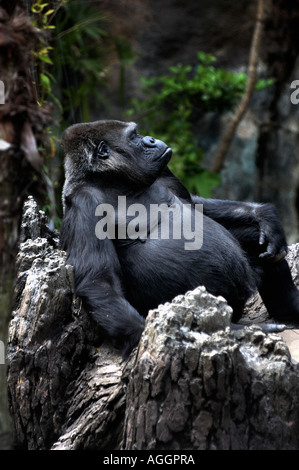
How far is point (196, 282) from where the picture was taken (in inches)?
132

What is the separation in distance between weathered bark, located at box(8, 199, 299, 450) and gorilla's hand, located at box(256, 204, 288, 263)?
95 cm

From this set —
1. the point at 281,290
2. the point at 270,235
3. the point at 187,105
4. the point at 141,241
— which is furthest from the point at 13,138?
the point at 187,105

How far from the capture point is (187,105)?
7.77 m

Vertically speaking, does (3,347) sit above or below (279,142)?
below

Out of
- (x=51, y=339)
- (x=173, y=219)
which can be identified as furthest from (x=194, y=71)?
(x=51, y=339)

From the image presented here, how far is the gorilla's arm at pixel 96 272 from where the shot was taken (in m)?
2.94

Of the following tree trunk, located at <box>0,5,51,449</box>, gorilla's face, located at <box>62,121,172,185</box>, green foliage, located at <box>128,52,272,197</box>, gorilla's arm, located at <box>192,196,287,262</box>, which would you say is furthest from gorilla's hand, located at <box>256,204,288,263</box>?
green foliage, located at <box>128,52,272,197</box>

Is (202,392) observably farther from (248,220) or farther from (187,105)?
(187,105)

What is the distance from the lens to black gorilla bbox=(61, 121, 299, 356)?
3160mm

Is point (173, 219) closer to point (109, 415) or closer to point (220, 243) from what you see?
point (220, 243)

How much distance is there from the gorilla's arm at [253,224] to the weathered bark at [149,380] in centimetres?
100

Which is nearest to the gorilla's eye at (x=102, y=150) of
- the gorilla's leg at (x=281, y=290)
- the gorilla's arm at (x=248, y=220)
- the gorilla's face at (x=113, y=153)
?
the gorilla's face at (x=113, y=153)

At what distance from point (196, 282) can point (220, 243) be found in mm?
268
